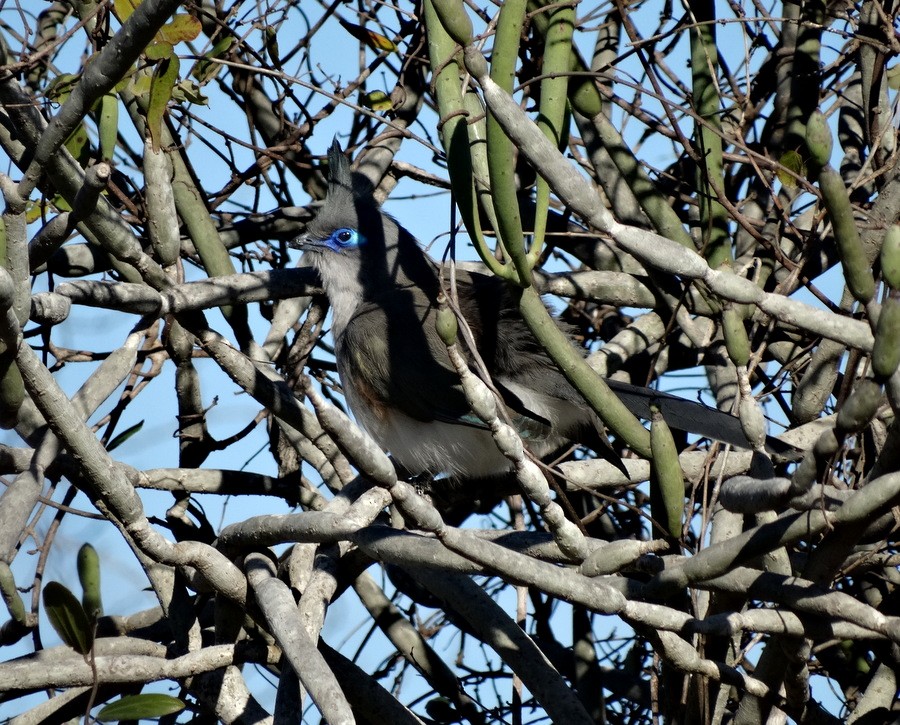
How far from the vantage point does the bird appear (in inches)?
164

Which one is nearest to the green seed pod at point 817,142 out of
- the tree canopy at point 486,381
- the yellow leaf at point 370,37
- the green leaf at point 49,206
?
the tree canopy at point 486,381

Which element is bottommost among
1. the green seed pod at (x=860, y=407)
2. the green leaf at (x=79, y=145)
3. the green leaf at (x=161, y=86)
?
the green seed pod at (x=860, y=407)

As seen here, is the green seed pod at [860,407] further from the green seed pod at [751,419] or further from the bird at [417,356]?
the bird at [417,356]

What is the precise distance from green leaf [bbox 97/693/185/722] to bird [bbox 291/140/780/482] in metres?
1.65

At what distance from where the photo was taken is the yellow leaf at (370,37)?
13.9ft

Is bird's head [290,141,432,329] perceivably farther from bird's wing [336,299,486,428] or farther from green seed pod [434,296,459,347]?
green seed pod [434,296,459,347]

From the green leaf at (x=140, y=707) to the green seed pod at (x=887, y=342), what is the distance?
6.93ft

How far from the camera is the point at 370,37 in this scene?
170 inches

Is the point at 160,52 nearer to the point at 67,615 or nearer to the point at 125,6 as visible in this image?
the point at 125,6

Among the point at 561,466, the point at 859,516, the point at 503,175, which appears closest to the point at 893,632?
the point at 859,516

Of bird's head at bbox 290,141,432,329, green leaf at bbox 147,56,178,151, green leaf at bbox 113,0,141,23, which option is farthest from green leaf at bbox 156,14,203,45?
bird's head at bbox 290,141,432,329

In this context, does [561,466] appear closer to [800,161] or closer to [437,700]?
[437,700]

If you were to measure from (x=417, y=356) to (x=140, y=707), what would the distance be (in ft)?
6.37

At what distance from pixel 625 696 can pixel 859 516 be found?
236 centimetres
